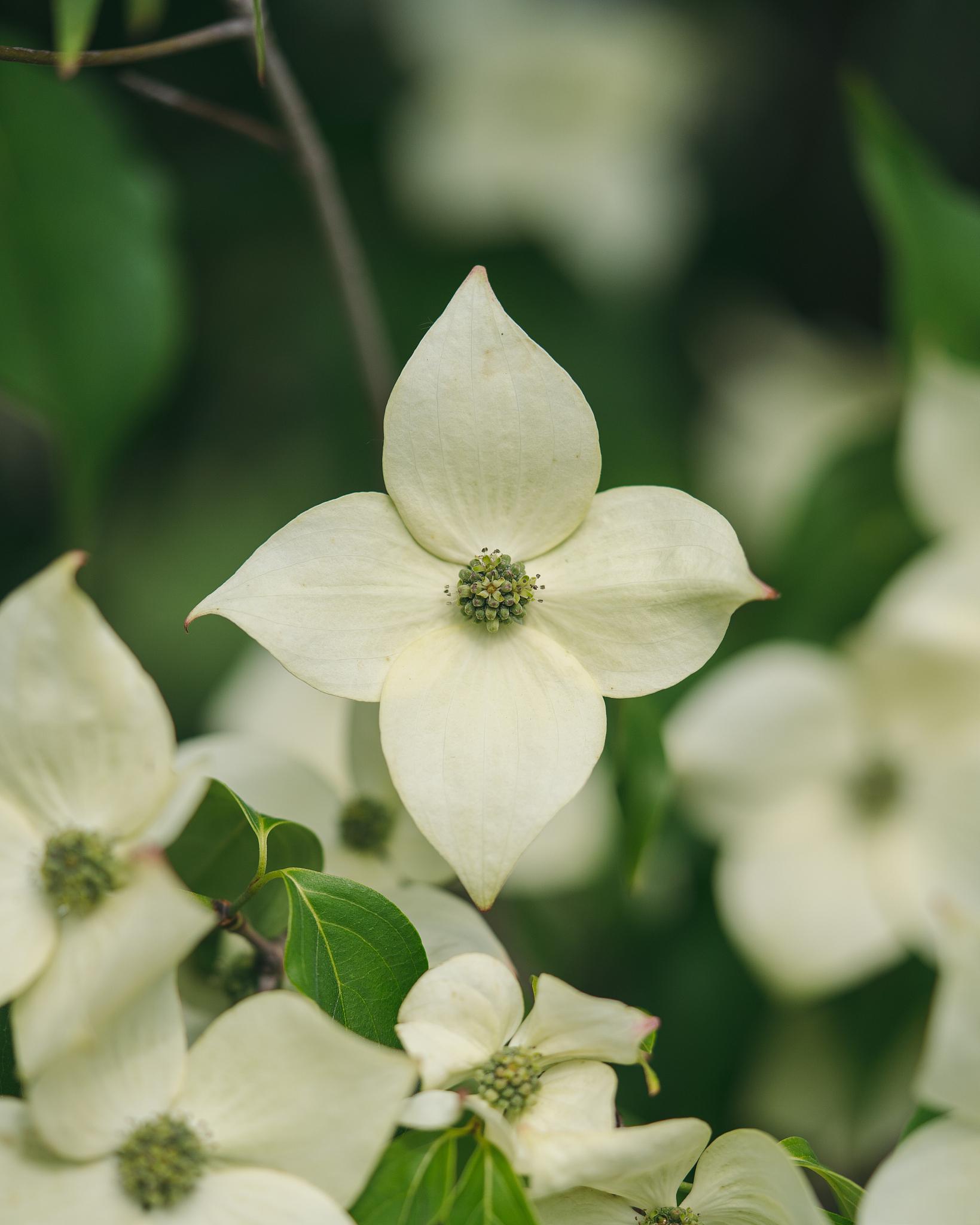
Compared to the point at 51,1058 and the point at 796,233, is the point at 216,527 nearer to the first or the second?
the point at 796,233

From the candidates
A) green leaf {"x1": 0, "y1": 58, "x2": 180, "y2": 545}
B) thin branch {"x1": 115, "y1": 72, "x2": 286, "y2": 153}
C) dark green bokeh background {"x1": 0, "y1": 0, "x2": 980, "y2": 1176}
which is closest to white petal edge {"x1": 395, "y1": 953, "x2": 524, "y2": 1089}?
thin branch {"x1": 115, "y1": 72, "x2": 286, "y2": 153}

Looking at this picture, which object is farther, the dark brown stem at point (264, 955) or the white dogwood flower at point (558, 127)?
the white dogwood flower at point (558, 127)

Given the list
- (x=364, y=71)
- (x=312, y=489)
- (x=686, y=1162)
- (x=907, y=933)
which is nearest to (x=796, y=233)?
(x=364, y=71)

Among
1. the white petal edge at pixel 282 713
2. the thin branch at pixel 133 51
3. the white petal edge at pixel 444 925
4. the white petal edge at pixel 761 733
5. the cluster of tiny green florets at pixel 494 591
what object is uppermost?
the thin branch at pixel 133 51

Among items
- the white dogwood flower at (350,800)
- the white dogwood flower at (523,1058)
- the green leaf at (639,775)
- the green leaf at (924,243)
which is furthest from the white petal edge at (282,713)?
the green leaf at (924,243)

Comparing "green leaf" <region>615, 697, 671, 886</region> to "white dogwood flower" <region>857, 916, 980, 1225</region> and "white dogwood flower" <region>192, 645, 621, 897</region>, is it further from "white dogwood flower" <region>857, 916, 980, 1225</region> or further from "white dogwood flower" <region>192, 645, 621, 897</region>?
"white dogwood flower" <region>857, 916, 980, 1225</region>

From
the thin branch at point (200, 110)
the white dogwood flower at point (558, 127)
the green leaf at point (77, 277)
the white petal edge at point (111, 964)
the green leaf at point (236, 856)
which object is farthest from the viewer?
the white dogwood flower at point (558, 127)

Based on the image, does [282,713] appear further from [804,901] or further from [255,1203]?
[255,1203]

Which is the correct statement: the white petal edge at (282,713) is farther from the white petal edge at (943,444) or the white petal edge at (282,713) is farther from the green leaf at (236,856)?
the white petal edge at (943,444)
